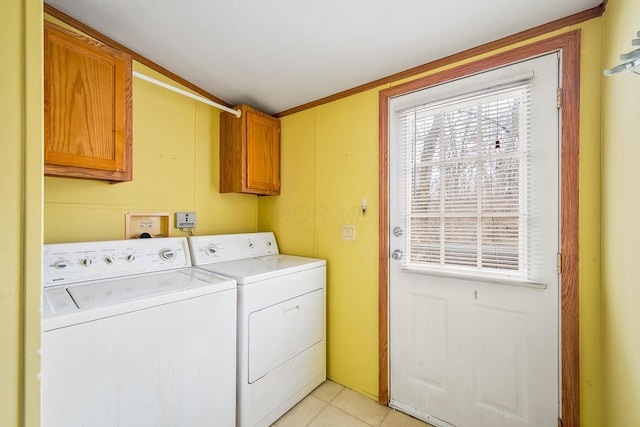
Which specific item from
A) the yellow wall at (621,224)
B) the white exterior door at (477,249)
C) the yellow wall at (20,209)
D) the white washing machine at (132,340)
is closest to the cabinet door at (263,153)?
the white washing machine at (132,340)

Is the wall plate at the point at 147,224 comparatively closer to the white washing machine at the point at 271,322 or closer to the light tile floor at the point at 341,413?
the white washing machine at the point at 271,322

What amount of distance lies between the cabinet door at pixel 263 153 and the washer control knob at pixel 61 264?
1.14 m

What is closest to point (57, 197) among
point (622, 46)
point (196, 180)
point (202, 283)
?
point (196, 180)

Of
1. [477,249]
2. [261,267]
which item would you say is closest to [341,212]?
[261,267]

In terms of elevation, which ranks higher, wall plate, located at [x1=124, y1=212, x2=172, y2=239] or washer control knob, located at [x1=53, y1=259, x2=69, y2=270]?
wall plate, located at [x1=124, y1=212, x2=172, y2=239]

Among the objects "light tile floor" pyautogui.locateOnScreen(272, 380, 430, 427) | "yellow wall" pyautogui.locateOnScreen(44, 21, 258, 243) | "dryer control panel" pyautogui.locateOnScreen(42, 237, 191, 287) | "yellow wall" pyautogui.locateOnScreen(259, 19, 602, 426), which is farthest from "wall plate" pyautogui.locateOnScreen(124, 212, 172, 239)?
"light tile floor" pyautogui.locateOnScreen(272, 380, 430, 427)

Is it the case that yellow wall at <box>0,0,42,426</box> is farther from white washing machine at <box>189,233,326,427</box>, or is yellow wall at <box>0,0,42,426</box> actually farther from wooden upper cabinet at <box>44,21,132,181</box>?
white washing machine at <box>189,233,326,427</box>

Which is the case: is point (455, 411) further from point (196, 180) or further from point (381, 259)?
point (196, 180)

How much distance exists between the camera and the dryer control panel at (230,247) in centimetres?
184

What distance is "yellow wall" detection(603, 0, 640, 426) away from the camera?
3.07 feet

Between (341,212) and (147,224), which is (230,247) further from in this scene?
(341,212)

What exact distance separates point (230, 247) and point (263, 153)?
0.81m

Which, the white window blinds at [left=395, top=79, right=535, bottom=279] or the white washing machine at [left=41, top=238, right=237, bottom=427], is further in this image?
the white window blinds at [left=395, top=79, right=535, bottom=279]

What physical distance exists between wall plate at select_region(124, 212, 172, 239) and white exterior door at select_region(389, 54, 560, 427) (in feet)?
5.18
